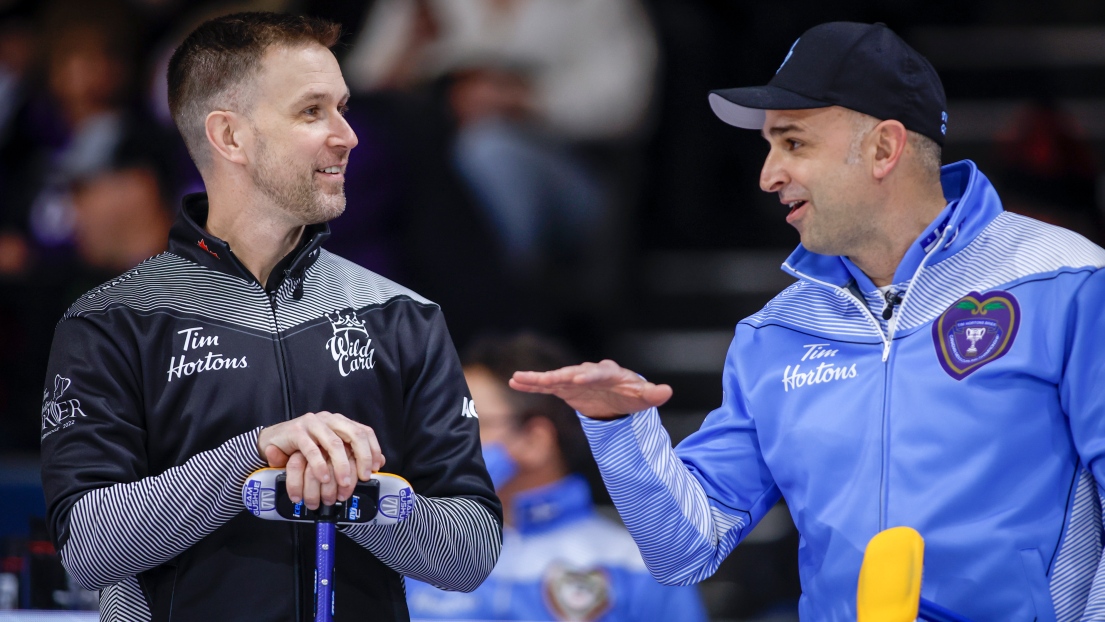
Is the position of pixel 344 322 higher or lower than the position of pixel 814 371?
higher

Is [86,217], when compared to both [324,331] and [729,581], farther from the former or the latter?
[324,331]

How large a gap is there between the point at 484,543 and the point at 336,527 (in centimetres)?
24

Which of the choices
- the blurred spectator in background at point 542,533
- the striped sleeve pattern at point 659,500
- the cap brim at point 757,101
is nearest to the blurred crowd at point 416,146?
the blurred spectator in background at point 542,533

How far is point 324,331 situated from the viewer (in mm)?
1965

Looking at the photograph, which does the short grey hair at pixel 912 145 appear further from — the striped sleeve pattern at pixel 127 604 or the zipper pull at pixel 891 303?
the striped sleeve pattern at pixel 127 604

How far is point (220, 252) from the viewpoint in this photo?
6.50ft

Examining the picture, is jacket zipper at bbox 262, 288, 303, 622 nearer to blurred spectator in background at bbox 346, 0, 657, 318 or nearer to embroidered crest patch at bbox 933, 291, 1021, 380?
embroidered crest patch at bbox 933, 291, 1021, 380

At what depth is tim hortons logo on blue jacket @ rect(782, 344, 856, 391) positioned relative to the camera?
2.13 metres

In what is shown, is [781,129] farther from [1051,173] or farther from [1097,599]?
[1051,173]

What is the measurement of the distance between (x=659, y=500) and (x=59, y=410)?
0.91 meters

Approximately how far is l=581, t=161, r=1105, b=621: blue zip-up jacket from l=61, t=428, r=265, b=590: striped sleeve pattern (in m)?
0.59

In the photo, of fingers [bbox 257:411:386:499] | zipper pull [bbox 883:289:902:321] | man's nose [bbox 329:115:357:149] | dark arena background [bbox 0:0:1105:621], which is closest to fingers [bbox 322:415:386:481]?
fingers [bbox 257:411:386:499]

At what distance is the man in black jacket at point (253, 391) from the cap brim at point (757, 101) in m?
0.64

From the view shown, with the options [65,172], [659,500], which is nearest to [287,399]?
[659,500]
